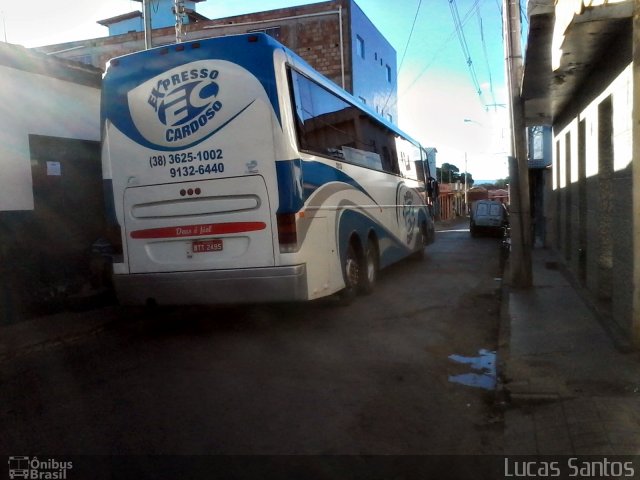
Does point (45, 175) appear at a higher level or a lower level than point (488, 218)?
higher

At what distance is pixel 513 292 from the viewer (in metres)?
9.88

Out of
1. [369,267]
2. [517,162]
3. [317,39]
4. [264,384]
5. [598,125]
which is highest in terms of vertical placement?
[317,39]

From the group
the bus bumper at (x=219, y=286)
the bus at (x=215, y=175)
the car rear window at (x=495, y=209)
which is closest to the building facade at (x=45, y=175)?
the bus at (x=215, y=175)

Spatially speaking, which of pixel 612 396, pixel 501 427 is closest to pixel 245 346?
pixel 501 427

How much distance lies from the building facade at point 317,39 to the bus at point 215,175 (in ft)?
69.0

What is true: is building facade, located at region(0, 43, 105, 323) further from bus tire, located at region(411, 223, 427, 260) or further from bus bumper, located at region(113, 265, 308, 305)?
bus tire, located at region(411, 223, 427, 260)

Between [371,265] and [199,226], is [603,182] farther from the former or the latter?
[199,226]

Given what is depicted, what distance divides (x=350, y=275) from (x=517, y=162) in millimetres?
3608

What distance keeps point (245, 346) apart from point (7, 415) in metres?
2.75

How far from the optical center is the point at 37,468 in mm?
3908

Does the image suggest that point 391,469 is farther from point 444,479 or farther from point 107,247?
point 107,247

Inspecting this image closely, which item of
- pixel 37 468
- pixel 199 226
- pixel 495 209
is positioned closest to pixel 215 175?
pixel 199 226

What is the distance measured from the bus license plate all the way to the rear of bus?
12mm

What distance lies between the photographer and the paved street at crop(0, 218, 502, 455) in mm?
4328
